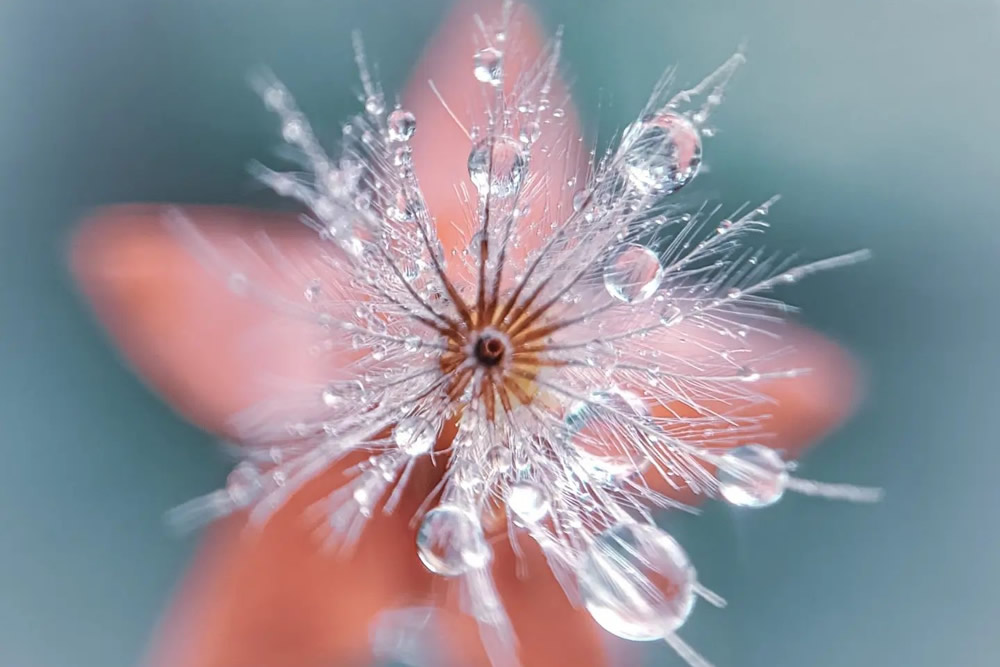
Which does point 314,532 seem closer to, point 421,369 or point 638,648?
point 421,369

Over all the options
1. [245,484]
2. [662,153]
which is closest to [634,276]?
[662,153]

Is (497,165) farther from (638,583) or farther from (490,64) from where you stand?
(638,583)

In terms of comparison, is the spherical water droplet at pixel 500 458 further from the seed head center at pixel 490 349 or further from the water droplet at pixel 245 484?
the water droplet at pixel 245 484

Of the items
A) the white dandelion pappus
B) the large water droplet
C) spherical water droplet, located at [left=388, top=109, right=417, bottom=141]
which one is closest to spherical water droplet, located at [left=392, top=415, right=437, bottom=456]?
the white dandelion pappus

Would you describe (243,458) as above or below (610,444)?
below

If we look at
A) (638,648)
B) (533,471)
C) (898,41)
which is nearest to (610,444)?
(533,471)

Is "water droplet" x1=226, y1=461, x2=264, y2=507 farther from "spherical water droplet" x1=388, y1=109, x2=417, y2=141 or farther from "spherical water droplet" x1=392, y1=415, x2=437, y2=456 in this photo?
"spherical water droplet" x1=388, y1=109, x2=417, y2=141
